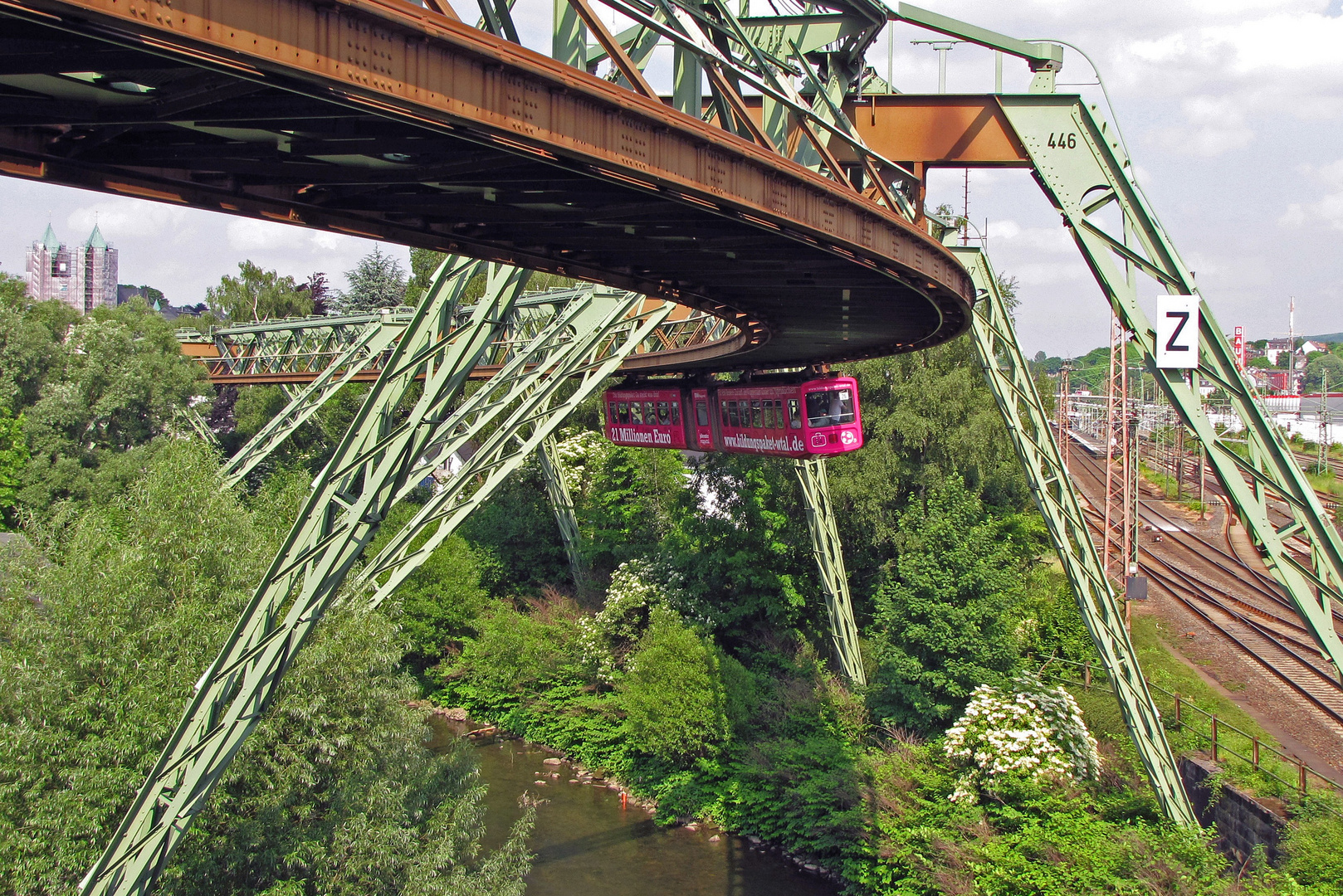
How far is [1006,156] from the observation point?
1326 cm

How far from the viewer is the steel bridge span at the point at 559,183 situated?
5289 mm

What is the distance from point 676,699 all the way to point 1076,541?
12.3 meters

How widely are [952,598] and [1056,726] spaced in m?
3.82

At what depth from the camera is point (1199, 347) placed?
451 inches

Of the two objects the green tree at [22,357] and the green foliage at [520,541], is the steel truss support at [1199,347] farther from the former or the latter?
the green tree at [22,357]

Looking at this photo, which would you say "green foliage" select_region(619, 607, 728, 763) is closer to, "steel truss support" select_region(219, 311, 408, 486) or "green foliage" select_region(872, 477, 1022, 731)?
"green foliage" select_region(872, 477, 1022, 731)

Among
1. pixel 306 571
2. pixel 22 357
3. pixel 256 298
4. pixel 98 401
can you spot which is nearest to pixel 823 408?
pixel 306 571

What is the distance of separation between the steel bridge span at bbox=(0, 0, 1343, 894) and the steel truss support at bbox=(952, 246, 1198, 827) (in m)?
0.05

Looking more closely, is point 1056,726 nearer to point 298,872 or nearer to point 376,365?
point 298,872

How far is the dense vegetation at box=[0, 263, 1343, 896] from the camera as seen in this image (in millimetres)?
12438

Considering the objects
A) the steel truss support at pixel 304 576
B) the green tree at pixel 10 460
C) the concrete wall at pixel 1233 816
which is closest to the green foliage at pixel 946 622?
the concrete wall at pixel 1233 816

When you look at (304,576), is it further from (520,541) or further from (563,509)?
(520,541)

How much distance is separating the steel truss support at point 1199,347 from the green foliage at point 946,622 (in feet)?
33.1

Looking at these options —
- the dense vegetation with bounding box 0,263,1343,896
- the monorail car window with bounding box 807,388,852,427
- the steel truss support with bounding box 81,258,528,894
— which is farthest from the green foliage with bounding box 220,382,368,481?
the steel truss support with bounding box 81,258,528,894
